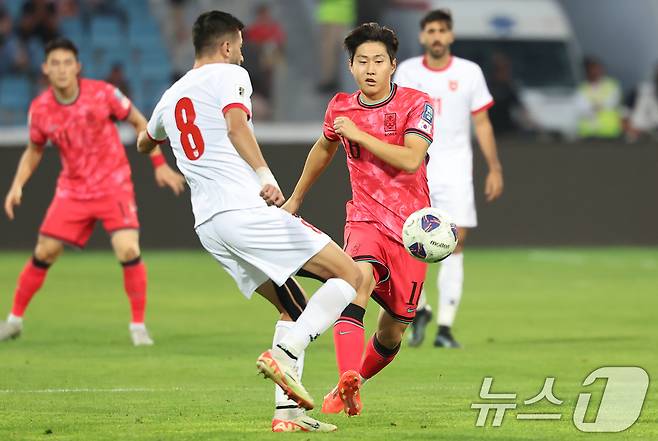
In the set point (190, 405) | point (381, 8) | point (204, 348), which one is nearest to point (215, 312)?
point (204, 348)

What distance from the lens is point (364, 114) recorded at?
7719mm

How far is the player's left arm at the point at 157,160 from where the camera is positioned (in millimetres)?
7652

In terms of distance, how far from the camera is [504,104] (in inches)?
851

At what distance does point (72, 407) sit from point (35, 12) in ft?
51.0

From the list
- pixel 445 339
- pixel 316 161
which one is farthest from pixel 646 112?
pixel 316 161

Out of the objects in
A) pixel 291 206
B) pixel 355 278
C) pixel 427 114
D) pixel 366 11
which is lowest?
pixel 366 11

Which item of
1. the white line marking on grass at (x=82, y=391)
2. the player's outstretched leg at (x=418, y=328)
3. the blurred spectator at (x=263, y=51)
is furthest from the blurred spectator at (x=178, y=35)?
the white line marking on grass at (x=82, y=391)

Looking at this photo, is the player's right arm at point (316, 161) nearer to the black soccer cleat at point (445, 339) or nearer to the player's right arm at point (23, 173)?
the black soccer cleat at point (445, 339)

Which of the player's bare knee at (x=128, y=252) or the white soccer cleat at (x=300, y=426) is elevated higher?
the white soccer cleat at (x=300, y=426)

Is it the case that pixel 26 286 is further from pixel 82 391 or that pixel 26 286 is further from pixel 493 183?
pixel 493 183

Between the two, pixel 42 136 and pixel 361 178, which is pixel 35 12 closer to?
pixel 42 136

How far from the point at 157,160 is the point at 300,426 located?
3.93 metres

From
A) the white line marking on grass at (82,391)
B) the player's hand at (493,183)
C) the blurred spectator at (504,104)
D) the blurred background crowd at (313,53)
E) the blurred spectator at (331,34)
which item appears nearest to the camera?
the white line marking on grass at (82,391)

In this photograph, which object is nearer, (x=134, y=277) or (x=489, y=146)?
(x=489, y=146)
